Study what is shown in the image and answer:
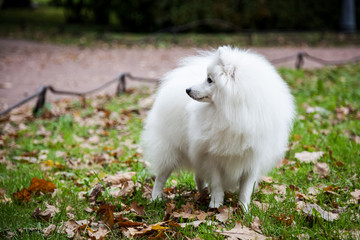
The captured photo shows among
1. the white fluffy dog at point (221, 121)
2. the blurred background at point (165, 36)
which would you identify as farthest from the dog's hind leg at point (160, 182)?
the blurred background at point (165, 36)

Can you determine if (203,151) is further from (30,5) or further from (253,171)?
(30,5)

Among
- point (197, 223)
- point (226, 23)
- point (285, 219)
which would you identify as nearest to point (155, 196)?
point (197, 223)

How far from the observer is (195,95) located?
283 cm

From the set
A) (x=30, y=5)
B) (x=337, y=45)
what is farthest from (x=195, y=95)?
(x=30, y=5)

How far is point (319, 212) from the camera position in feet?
9.12

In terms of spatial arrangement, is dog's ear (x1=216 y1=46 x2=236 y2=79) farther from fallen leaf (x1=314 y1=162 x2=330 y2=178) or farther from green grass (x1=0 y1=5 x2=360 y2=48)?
green grass (x1=0 y1=5 x2=360 y2=48)

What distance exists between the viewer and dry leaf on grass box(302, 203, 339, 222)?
2709mm

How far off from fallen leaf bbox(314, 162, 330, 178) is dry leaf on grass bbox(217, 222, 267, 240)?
1.41m

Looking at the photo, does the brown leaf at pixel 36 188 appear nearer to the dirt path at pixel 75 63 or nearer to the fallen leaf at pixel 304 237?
the fallen leaf at pixel 304 237

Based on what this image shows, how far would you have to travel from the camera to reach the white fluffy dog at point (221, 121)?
9.00ft

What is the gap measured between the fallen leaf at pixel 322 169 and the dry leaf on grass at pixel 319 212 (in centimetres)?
90

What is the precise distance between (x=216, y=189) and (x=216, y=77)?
95 cm

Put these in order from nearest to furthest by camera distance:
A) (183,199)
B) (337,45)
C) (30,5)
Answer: (183,199)
(337,45)
(30,5)

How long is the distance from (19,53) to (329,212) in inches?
540
